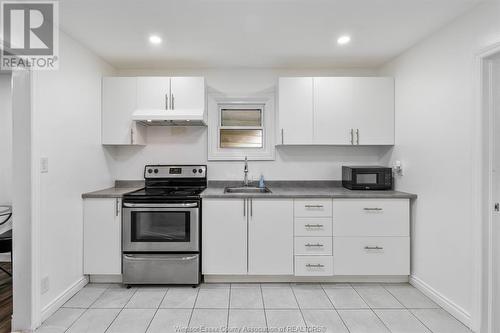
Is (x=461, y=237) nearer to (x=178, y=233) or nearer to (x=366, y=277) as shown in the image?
(x=366, y=277)

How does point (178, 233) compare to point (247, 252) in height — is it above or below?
above

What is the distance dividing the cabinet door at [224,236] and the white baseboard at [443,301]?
1685mm

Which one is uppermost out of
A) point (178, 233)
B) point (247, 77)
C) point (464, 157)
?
point (247, 77)

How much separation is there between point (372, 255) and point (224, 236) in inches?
58.8

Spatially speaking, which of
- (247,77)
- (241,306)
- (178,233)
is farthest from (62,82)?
(241,306)

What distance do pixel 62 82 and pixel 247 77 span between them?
6.27 ft

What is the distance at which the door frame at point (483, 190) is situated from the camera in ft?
6.10

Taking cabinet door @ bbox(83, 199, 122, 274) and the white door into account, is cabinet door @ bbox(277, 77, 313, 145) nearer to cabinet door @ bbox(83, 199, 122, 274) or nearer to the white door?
the white door

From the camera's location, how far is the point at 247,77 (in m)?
3.25

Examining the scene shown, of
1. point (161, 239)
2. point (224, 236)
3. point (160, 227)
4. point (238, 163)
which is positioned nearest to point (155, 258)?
point (161, 239)

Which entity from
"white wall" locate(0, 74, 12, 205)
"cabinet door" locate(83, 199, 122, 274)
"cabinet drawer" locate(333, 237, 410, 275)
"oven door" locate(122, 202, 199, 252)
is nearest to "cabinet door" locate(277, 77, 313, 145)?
"cabinet drawer" locate(333, 237, 410, 275)

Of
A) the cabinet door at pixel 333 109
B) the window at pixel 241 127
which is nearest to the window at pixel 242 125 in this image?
the window at pixel 241 127

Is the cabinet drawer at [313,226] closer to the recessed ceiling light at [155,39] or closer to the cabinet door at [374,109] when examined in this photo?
the cabinet door at [374,109]

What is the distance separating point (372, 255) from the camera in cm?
262
